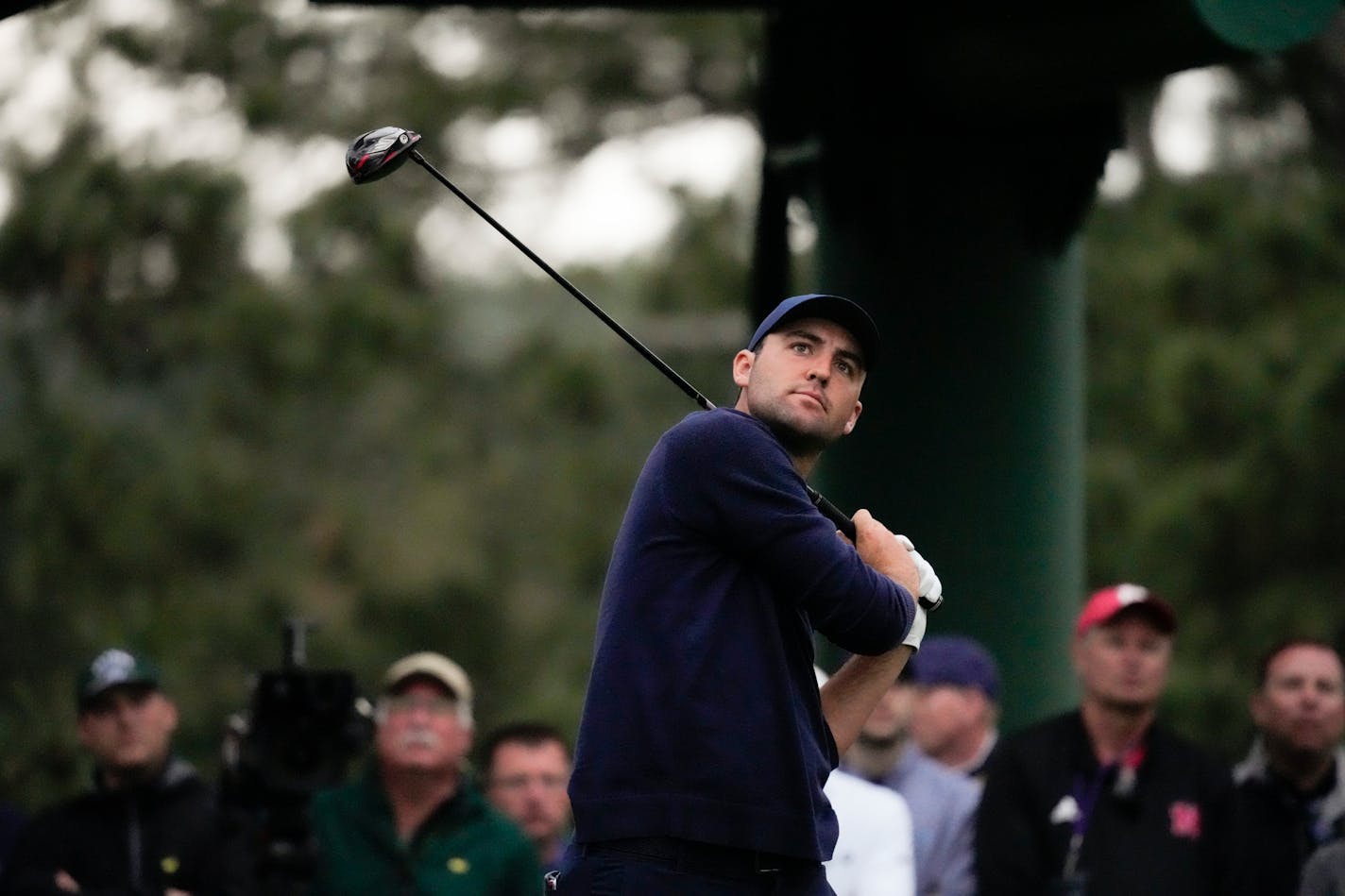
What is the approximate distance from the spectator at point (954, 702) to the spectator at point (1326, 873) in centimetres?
156

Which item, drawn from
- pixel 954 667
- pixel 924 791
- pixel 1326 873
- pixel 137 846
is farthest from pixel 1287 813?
pixel 137 846

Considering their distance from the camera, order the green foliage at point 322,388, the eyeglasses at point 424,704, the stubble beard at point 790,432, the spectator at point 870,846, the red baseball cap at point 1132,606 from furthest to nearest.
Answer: the green foliage at point 322,388
the eyeglasses at point 424,704
the red baseball cap at point 1132,606
the spectator at point 870,846
the stubble beard at point 790,432

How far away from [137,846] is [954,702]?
274 centimetres

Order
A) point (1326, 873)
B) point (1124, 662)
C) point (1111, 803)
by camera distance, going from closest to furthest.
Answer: point (1326, 873) < point (1111, 803) < point (1124, 662)

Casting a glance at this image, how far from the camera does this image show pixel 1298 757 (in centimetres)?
778

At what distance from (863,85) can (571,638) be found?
8.67 m

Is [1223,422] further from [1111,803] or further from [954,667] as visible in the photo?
[1111,803]

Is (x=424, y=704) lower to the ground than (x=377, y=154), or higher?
lower

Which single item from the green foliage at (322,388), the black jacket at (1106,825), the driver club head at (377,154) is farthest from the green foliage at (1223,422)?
the driver club head at (377,154)

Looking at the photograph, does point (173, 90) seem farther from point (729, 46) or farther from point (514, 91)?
point (729, 46)

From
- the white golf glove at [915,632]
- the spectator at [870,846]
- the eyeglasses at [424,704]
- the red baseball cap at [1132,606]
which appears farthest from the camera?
the eyeglasses at [424,704]

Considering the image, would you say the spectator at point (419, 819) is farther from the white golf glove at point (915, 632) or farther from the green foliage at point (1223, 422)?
the green foliage at point (1223, 422)

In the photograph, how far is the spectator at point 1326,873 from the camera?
6.96 metres

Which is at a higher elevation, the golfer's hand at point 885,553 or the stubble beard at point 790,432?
the stubble beard at point 790,432
